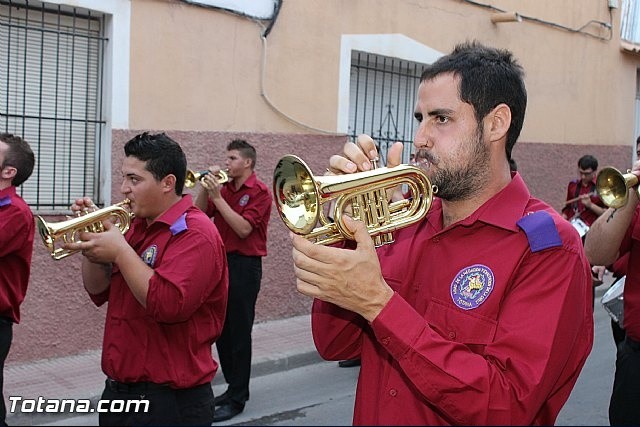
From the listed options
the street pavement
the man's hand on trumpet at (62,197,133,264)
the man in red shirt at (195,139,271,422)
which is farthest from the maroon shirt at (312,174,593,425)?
the man in red shirt at (195,139,271,422)

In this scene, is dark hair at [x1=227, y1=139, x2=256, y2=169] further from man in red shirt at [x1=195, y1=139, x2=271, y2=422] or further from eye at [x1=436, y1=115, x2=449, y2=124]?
eye at [x1=436, y1=115, x2=449, y2=124]

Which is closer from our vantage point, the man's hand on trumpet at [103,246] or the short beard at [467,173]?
the short beard at [467,173]

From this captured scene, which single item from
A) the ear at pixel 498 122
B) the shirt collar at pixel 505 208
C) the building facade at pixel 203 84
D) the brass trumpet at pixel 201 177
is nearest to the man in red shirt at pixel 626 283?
the shirt collar at pixel 505 208

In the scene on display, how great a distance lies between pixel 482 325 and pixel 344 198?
0.52m

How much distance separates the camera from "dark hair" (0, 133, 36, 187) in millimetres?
4598

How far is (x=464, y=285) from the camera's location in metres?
2.18

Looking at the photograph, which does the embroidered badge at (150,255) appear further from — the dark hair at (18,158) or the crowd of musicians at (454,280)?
the dark hair at (18,158)

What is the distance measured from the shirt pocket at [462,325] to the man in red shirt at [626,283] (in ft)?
5.71

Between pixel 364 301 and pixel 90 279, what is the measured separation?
2.14m

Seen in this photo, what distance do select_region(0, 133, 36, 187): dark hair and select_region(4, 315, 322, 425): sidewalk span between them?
1796 mm

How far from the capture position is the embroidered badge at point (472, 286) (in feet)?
7.02

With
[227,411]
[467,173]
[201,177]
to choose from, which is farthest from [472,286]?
[201,177]

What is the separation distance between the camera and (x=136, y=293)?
3357 millimetres

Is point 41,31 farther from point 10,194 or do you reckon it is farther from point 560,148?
point 560,148
